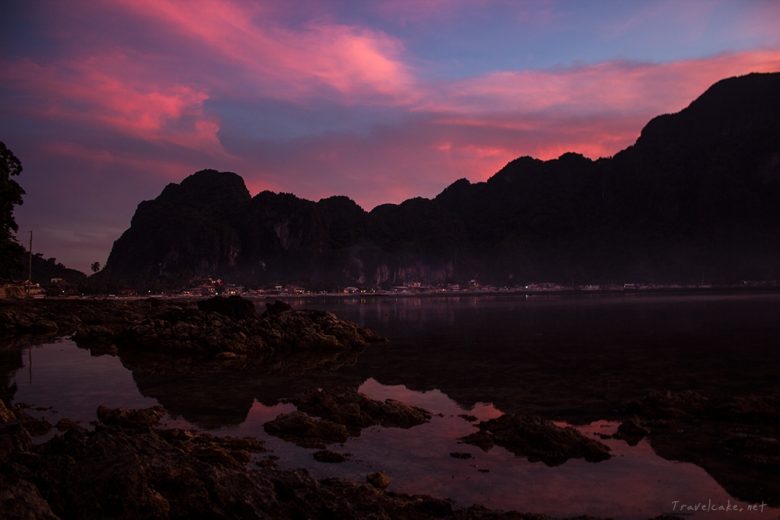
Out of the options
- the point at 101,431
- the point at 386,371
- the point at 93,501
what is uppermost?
the point at 101,431

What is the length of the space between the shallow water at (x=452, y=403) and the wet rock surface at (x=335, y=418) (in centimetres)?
55

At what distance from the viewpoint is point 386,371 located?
28.3m

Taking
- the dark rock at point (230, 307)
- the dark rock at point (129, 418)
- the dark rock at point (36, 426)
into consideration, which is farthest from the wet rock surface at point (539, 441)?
the dark rock at point (230, 307)

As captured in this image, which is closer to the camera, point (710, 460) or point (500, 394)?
point (710, 460)

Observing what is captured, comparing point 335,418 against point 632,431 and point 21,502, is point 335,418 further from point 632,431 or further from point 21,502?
point 21,502

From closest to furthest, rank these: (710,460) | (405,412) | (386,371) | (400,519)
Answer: (400,519), (710,460), (405,412), (386,371)

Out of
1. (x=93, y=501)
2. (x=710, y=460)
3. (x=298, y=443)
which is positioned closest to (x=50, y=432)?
(x=298, y=443)

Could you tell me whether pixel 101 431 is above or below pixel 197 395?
above

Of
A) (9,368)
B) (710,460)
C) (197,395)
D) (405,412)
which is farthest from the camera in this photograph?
(9,368)

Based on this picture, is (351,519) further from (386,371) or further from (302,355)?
(302,355)

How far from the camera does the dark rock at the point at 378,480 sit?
36.3 feet

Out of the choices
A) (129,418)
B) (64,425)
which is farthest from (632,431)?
(64,425)

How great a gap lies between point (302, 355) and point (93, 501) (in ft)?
88.9

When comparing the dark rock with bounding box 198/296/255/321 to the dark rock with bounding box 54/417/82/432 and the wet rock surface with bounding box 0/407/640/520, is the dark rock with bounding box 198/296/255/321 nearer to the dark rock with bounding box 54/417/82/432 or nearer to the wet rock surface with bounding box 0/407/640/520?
the dark rock with bounding box 54/417/82/432
